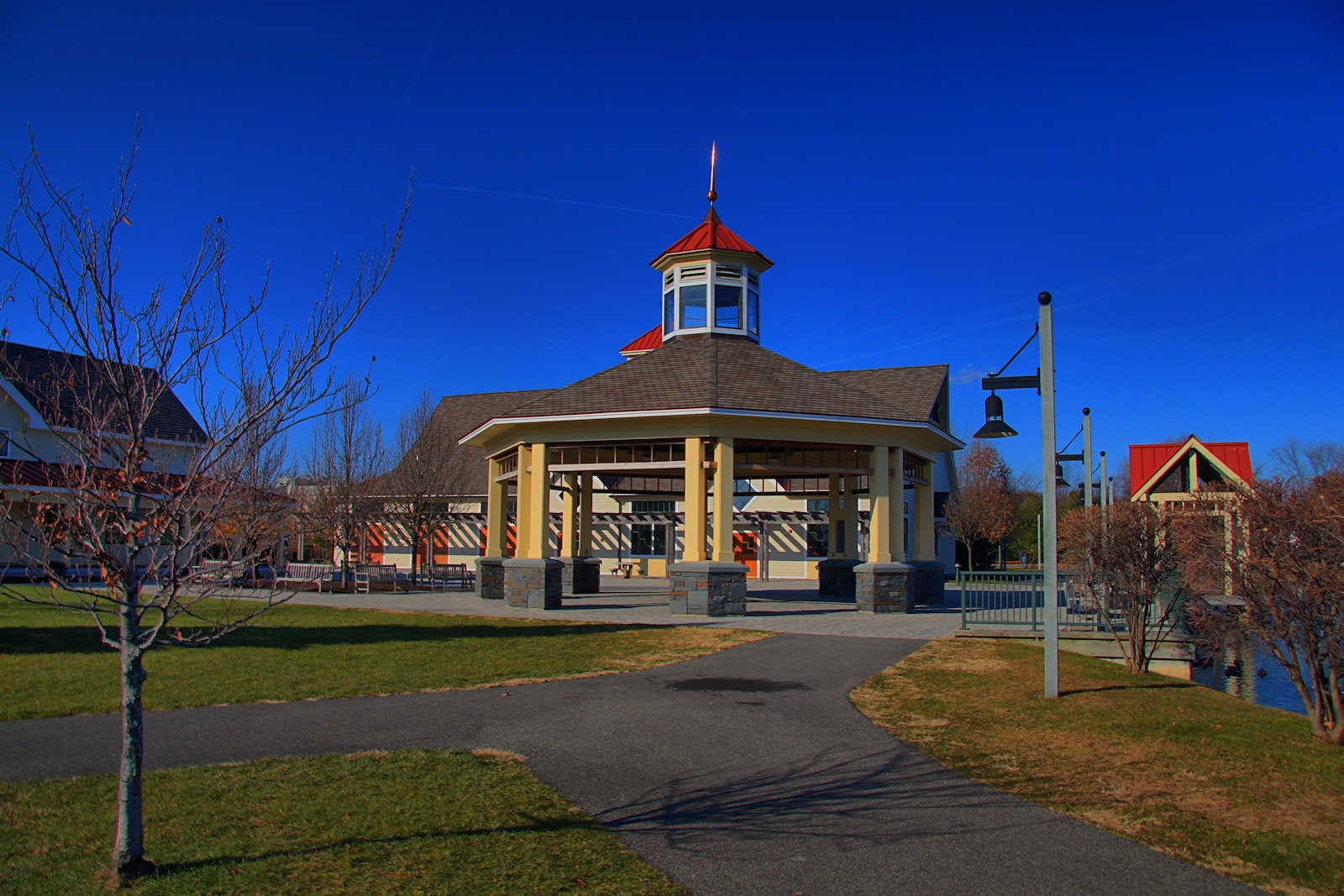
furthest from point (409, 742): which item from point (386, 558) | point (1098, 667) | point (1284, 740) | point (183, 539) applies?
point (386, 558)

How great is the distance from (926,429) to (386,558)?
2888 centimetres

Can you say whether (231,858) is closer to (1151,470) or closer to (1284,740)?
(1284,740)

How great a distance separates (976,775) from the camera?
277 inches

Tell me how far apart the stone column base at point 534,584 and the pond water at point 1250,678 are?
43.2ft

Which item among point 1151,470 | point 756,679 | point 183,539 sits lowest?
point 756,679

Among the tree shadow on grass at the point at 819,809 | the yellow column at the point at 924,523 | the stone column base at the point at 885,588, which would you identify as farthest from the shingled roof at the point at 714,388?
the tree shadow on grass at the point at 819,809

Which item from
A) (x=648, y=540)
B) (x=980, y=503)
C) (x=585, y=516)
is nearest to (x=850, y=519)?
(x=585, y=516)

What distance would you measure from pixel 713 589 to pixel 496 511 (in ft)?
29.1

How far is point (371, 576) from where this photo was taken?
99.9 ft

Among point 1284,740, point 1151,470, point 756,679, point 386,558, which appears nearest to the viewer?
point 1284,740

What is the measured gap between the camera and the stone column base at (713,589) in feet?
64.5

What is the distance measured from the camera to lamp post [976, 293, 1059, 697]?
32.8 feet

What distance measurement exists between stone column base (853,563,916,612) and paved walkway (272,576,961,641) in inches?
8.6

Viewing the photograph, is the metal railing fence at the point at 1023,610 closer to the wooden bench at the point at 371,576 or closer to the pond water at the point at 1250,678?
the pond water at the point at 1250,678
